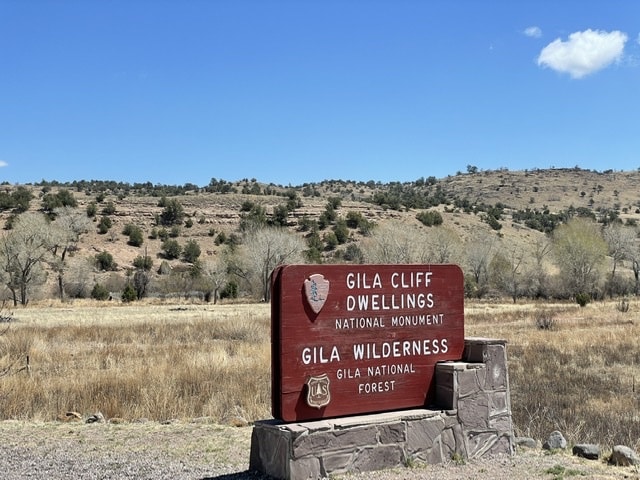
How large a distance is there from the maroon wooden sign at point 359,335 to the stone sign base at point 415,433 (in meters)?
0.17

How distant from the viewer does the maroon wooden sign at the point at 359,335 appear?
659cm

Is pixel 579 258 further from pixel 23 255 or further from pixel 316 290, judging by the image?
pixel 316 290

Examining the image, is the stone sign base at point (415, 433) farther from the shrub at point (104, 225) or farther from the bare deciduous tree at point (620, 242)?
the shrub at point (104, 225)

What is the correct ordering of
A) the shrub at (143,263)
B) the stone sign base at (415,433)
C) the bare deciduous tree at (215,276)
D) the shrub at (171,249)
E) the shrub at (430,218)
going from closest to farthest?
the stone sign base at (415,433) → the bare deciduous tree at (215,276) → the shrub at (143,263) → the shrub at (171,249) → the shrub at (430,218)

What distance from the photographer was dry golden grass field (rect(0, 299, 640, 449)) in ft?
34.0

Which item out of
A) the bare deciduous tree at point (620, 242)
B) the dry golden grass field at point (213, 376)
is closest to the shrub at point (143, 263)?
the dry golden grass field at point (213, 376)

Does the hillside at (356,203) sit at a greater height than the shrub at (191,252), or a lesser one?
greater

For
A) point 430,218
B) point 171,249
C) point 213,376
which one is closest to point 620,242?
point 430,218

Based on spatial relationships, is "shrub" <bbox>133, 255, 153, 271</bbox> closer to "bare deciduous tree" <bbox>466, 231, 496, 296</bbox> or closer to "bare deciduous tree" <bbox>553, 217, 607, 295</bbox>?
"bare deciduous tree" <bbox>466, 231, 496, 296</bbox>

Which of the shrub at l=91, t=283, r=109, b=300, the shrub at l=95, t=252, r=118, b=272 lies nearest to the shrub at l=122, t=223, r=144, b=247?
the shrub at l=95, t=252, r=118, b=272

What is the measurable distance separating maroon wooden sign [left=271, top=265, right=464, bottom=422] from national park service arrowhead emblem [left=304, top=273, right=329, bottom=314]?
0.01 meters

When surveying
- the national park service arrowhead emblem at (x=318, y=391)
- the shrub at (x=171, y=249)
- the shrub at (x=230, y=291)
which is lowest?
the shrub at (x=230, y=291)

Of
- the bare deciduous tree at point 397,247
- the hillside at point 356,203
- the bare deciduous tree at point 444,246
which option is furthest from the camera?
the hillside at point 356,203

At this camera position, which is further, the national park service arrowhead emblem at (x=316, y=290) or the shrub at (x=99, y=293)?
the shrub at (x=99, y=293)
